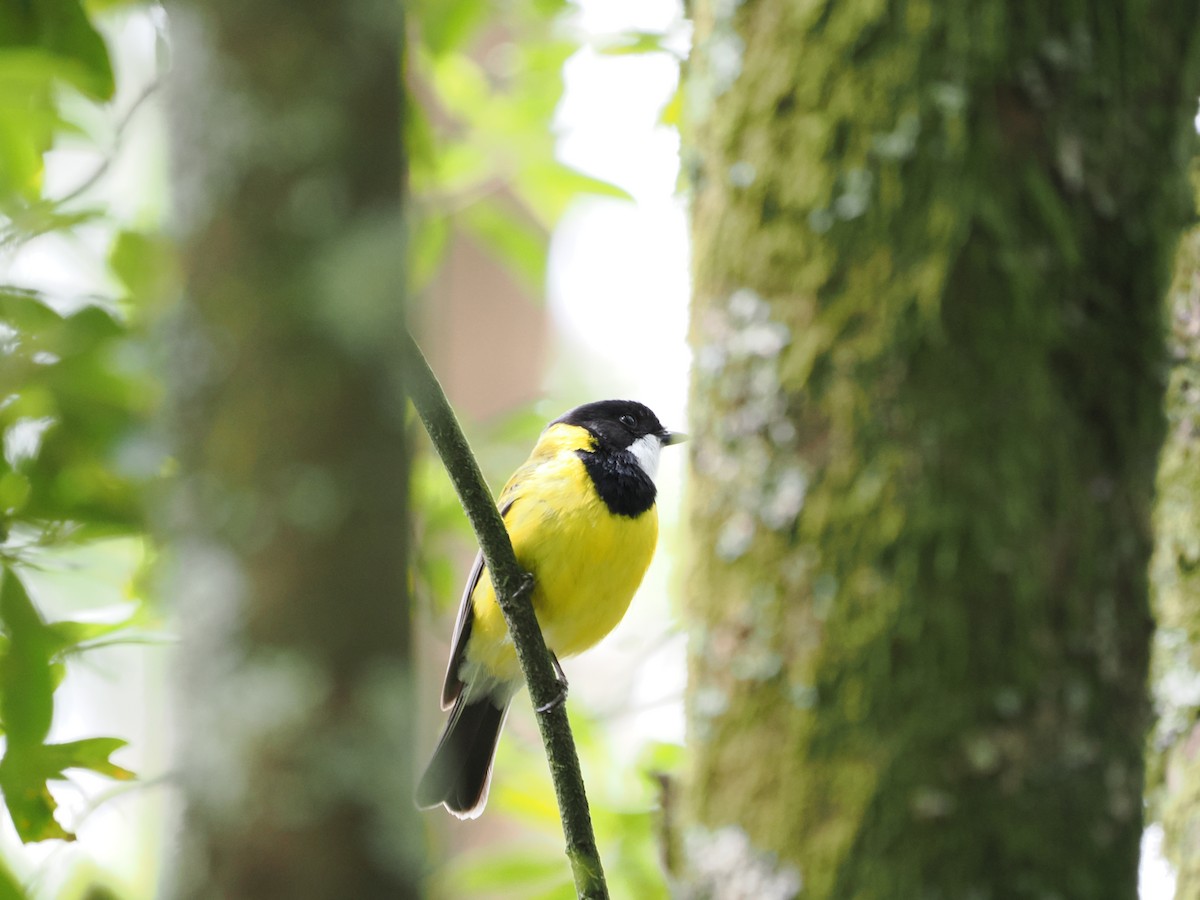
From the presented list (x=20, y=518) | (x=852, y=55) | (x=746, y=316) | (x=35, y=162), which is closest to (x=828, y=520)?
(x=746, y=316)

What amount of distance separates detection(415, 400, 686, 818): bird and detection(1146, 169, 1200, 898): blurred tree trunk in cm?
162

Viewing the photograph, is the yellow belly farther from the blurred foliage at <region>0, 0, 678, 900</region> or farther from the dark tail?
the blurred foliage at <region>0, 0, 678, 900</region>

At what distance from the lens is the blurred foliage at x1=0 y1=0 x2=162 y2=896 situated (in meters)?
1.93

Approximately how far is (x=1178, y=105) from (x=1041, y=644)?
80cm

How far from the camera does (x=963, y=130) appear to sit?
1570mm

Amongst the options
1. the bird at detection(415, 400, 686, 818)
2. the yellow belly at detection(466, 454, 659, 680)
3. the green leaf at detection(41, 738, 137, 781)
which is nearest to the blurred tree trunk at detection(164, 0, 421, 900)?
the green leaf at detection(41, 738, 137, 781)

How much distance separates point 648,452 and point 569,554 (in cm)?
77

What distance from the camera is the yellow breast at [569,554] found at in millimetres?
3777

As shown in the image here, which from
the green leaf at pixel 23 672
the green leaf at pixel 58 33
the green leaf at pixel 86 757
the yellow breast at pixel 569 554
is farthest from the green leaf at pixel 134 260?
the yellow breast at pixel 569 554

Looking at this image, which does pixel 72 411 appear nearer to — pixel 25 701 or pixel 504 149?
pixel 25 701

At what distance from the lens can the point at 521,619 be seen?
2521 millimetres

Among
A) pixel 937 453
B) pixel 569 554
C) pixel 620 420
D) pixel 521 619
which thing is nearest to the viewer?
pixel 937 453

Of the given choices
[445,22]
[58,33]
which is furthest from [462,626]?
[58,33]

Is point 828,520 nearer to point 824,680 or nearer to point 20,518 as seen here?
point 824,680
